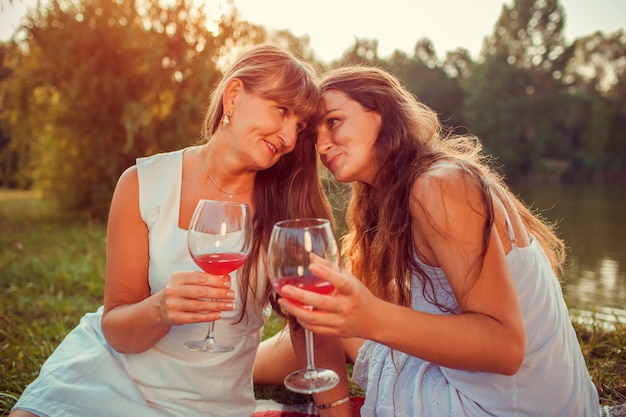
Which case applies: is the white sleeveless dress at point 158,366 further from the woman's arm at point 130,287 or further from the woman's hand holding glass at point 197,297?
the woman's hand holding glass at point 197,297

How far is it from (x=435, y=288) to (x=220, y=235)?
0.97 meters

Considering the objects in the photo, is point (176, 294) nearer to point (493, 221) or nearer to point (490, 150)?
point (493, 221)

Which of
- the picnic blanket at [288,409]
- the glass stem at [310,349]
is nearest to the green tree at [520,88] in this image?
the picnic blanket at [288,409]

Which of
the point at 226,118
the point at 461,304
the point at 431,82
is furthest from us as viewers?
the point at 431,82

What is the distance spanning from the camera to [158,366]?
2.41 m

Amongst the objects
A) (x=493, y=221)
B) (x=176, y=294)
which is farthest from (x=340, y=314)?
(x=493, y=221)

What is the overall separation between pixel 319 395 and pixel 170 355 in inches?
27.6

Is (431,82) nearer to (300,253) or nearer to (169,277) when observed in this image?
(169,277)

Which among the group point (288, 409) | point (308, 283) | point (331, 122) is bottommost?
point (288, 409)

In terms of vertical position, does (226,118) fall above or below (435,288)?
above

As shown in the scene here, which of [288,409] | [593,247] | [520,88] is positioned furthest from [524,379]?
[520,88]

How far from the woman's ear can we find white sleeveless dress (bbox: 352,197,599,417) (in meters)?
1.13

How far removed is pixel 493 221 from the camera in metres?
1.93

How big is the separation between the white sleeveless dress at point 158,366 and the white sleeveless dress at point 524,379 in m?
0.71
